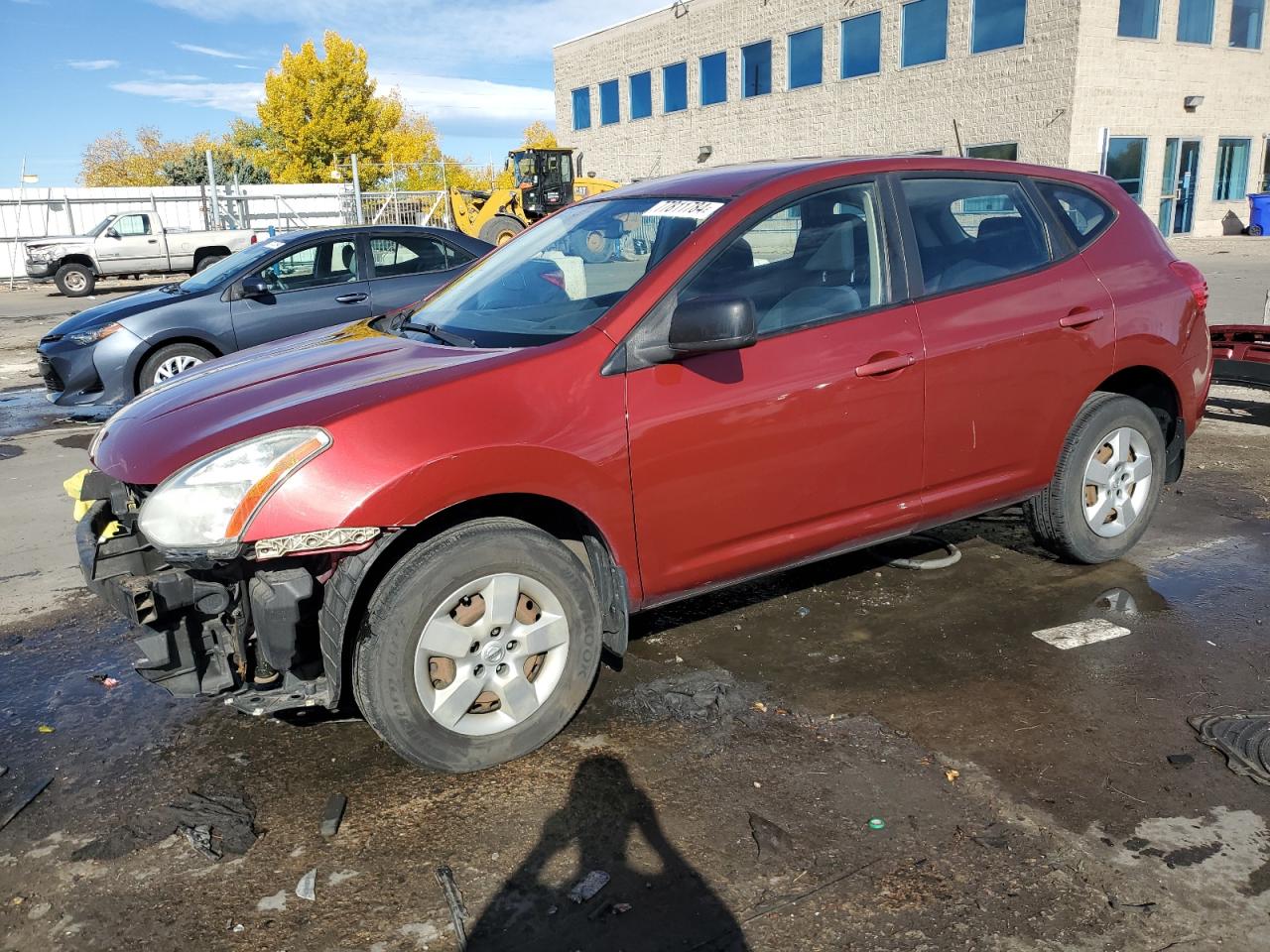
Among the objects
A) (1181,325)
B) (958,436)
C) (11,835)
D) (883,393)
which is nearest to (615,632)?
(883,393)

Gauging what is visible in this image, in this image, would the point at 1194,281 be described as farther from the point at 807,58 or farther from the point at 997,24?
the point at 807,58

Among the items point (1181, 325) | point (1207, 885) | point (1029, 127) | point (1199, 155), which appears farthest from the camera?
point (1199, 155)

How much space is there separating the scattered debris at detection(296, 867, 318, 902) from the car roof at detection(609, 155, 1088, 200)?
259cm

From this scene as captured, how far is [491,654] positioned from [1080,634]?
246 cm

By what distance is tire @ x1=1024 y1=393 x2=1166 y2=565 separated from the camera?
14.7 feet

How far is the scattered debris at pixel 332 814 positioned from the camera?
2912 mm

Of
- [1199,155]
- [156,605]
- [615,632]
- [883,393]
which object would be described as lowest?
[615,632]

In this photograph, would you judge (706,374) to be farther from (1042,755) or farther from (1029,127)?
(1029,127)

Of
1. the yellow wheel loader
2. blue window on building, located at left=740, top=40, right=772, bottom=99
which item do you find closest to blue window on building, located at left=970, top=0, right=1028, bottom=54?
blue window on building, located at left=740, top=40, right=772, bottom=99

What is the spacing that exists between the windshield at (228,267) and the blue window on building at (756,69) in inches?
1065

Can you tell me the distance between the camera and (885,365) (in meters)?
3.74

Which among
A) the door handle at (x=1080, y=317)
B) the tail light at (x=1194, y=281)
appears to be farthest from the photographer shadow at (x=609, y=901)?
the tail light at (x=1194, y=281)

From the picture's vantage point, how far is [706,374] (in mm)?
3383

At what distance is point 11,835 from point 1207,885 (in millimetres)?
3294
